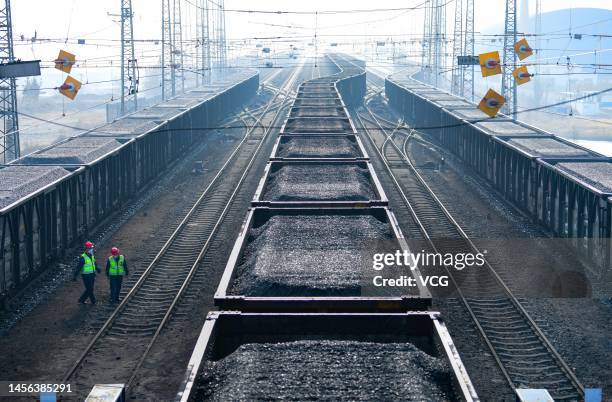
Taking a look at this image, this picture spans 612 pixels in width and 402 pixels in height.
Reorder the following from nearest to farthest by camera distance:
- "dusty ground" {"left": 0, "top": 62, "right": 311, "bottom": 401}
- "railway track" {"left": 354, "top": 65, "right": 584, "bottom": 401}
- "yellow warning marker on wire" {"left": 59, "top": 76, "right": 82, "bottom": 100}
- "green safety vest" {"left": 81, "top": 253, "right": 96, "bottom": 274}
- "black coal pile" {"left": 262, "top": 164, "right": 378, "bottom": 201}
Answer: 1. "railway track" {"left": 354, "top": 65, "right": 584, "bottom": 401}
2. "dusty ground" {"left": 0, "top": 62, "right": 311, "bottom": 401}
3. "black coal pile" {"left": 262, "top": 164, "right": 378, "bottom": 201}
4. "green safety vest" {"left": 81, "top": 253, "right": 96, "bottom": 274}
5. "yellow warning marker on wire" {"left": 59, "top": 76, "right": 82, "bottom": 100}

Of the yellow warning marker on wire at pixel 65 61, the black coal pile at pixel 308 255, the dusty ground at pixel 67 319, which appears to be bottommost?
the dusty ground at pixel 67 319

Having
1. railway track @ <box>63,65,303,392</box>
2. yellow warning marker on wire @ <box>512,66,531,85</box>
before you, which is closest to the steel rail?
railway track @ <box>63,65,303,392</box>

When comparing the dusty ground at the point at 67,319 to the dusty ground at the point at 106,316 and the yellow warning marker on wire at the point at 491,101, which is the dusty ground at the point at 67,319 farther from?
the yellow warning marker on wire at the point at 491,101

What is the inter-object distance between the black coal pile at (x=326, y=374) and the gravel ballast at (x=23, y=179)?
Answer: 9.36 meters

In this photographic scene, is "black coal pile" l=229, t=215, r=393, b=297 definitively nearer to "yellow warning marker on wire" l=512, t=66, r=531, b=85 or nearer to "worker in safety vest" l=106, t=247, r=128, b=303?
"worker in safety vest" l=106, t=247, r=128, b=303

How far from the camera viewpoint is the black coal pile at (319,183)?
15.1 m

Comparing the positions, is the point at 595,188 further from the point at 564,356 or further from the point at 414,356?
the point at 414,356

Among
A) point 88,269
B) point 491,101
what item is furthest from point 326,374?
point 491,101

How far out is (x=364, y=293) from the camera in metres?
9.84

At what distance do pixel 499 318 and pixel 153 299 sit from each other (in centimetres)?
726

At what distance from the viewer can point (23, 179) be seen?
18000 mm

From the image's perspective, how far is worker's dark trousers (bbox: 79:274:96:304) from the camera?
15523 mm

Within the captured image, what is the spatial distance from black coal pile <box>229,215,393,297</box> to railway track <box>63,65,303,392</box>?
310 cm

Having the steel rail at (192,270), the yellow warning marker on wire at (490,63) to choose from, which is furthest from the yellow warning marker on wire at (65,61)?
the yellow warning marker on wire at (490,63)
